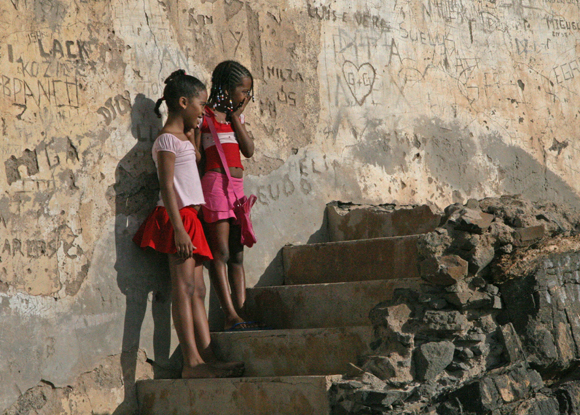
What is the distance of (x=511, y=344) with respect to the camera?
3.48 m

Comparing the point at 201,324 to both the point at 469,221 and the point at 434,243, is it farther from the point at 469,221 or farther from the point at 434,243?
the point at 469,221

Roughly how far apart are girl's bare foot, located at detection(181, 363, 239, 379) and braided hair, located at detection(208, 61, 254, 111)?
157 cm

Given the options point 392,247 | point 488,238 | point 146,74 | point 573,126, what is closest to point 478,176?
point 573,126

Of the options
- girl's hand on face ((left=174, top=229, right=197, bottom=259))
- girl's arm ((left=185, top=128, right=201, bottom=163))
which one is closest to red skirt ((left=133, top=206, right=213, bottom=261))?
girl's hand on face ((left=174, top=229, right=197, bottom=259))

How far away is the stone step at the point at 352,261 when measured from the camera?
13.9 ft

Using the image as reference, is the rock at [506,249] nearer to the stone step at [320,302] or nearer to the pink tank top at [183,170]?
the stone step at [320,302]

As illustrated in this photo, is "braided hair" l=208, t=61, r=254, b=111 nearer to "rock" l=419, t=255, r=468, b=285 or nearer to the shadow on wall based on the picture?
the shadow on wall

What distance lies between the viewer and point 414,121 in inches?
228

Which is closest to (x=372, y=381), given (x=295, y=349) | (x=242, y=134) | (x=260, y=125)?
(x=295, y=349)

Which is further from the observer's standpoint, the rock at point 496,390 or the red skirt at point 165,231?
the red skirt at point 165,231

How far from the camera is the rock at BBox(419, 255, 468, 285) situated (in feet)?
11.2

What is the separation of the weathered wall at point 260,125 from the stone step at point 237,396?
30 centimetres

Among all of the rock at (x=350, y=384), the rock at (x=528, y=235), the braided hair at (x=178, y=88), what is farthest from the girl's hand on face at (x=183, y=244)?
the rock at (x=528, y=235)

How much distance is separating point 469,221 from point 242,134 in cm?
156
